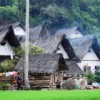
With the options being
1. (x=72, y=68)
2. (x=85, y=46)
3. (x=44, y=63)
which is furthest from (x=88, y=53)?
(x=44, y=63)

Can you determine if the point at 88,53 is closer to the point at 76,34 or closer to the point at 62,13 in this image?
the point at 76,34

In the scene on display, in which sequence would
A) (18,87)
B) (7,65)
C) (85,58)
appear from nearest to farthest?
(18,87) → (7,65) → (85,58)

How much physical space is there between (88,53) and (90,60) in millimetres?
979

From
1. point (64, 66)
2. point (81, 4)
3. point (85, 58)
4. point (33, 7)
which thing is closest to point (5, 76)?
point (64, 66)

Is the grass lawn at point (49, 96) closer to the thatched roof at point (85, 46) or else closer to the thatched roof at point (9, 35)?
the thatched roof at point (9, 35)

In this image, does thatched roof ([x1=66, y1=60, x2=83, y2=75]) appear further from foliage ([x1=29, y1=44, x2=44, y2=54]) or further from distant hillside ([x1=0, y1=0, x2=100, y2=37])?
distant hillside ([x1=0, y1=0, x2=100, y2=37])

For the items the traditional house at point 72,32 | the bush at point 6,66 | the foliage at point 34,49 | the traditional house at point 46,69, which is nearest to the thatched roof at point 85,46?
the foliage at point 34,49

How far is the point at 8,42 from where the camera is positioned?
3119 centimetres

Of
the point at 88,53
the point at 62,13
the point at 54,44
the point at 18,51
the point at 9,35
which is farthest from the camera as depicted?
the point at 62,13


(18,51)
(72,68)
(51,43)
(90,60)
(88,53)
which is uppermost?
(51,43)

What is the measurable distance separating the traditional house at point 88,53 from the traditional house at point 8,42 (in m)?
9.66

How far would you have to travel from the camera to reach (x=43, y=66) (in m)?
26.5

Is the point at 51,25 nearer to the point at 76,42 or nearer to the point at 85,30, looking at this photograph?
the point at 85,30

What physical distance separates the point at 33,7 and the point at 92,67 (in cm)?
2803
